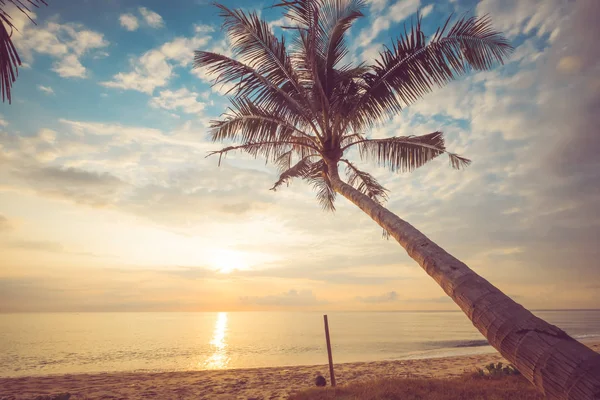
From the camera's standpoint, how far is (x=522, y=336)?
2215 millimetres

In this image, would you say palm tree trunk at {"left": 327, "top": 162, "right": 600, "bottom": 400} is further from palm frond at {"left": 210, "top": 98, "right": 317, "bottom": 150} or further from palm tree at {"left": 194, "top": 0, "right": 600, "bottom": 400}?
palm frond at {"left": 210, "top": 98, "right": 317, "bottom": 150}

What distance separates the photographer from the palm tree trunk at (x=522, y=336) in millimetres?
1830

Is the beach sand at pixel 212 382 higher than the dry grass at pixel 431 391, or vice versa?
the dry grass at pixel 431 391

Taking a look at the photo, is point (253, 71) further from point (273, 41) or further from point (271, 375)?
point (271, 375)

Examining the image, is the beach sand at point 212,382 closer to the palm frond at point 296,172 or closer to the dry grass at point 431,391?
the dry grass at point 431,391

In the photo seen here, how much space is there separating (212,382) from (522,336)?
483 inches

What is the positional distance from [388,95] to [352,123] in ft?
4.37

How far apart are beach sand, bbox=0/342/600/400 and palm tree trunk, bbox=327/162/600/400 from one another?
8066 mm

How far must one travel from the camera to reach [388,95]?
7375 millimetres

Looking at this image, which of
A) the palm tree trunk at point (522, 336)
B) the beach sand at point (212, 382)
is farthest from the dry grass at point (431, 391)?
the palm tree trunk at point (522, 336)

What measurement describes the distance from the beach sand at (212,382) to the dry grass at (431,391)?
99.8 inches

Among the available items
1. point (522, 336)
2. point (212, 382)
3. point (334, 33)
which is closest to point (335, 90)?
point (334, 33)

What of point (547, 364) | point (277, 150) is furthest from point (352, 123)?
point (547, 364)

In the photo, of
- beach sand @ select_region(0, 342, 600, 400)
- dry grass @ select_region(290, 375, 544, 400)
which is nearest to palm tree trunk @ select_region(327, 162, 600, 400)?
dry grass @ select_region(290, 375, 544, 400)
